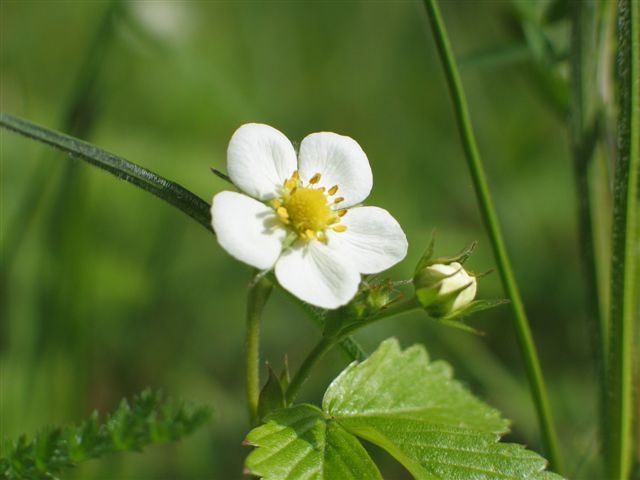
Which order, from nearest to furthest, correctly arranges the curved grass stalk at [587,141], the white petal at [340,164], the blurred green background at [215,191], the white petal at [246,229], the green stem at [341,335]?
the white petal at [246,229] → the green stem at [341,335] → the white petal at [340,164] → the curved grass stalk at [587,141] → the blurred green background at [215,191]

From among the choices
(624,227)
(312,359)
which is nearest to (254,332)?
(312,359)

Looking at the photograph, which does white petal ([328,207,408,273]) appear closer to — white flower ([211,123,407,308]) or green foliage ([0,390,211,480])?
white flower ([211,123,407,308])

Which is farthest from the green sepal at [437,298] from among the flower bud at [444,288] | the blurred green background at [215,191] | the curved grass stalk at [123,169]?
the blurred green background at [215,191]

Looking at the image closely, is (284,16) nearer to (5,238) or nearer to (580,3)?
(5,238)


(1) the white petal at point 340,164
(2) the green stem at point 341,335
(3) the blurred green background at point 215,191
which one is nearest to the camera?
(2) the green stem at point 341,335

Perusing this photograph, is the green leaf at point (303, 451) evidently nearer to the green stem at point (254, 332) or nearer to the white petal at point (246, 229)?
the green stem at point (254, 332)

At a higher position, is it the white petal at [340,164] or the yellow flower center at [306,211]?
the white petal at [340,164]

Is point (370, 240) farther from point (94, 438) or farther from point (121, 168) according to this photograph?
point (94, 438)
